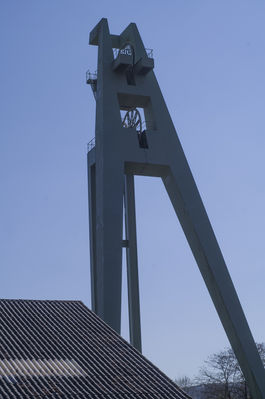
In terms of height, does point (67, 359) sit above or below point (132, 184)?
below

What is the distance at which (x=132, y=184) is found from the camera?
116ft

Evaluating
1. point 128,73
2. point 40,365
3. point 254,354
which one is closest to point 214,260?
point 254,354

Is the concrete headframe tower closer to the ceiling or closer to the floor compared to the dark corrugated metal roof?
closer to the ceiling

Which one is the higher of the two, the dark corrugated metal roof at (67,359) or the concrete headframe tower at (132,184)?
the concrete headframe tower at (132,184)

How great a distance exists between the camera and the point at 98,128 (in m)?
34.3

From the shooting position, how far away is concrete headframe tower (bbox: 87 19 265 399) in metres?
31.8

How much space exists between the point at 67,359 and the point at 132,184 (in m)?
15.3

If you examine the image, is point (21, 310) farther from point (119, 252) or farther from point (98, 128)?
point (98, 128)

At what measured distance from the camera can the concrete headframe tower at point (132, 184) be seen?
104 feet

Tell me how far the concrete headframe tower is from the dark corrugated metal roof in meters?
6.80

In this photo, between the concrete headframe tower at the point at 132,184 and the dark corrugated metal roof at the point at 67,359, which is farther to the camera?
the concrete headframe tower at the point at 132,184

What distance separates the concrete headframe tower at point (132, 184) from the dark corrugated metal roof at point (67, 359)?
22.3 feet

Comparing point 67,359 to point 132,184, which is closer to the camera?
point 67,359

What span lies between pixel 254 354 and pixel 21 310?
11.8m
